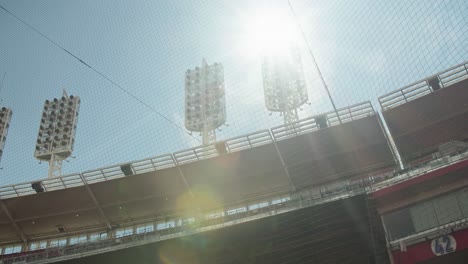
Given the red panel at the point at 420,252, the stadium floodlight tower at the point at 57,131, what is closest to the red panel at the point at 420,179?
the red panel at the point at 420,252

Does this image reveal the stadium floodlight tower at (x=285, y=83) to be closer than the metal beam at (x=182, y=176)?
No

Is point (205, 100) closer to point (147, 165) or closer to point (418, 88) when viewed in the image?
point (147, 165)

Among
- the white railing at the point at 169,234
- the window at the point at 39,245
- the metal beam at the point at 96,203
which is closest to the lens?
the white railing at the point at 169,234

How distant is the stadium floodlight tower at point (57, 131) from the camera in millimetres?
37406

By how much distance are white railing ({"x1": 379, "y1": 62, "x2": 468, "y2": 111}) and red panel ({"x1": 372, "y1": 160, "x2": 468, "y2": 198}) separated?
750 cm

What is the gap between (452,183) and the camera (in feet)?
73.6

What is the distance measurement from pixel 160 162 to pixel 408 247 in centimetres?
1725

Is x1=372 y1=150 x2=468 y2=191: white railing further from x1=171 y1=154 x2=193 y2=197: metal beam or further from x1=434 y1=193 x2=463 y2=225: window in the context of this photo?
x1=171 y1=154 x2=193 y2=197: metal beam

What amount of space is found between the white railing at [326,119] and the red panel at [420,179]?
738 cm

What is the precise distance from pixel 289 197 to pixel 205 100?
406 inches

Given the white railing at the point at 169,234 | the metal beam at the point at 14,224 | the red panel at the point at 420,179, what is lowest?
the red panel at the point at 420,179

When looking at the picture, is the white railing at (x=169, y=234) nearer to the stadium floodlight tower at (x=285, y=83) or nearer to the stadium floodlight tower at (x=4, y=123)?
the stadium floodlight tower at (x=285, y=83)

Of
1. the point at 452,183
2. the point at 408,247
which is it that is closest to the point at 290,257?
the point at 408,247

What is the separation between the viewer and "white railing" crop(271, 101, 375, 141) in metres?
30.5
